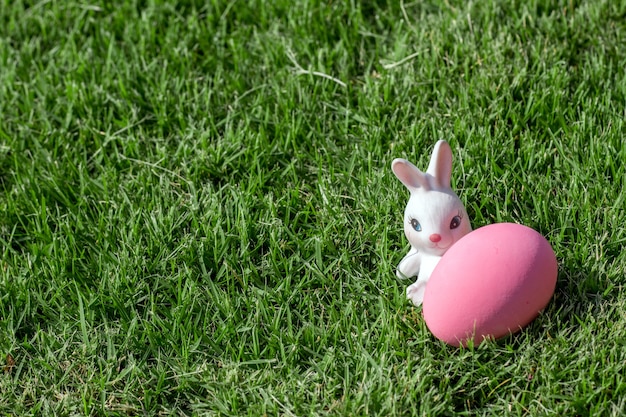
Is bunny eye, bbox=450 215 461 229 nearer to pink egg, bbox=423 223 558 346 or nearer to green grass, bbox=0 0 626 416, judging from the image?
pink egg, bbox=423 223 558 346

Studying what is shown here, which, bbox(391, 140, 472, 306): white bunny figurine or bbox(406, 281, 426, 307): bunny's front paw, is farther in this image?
bbox(406, 281, 426, 307): bunny's front paw

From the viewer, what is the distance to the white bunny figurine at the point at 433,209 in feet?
8.32

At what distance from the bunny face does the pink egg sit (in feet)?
0.20

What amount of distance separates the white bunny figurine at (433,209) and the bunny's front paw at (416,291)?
0.04 m

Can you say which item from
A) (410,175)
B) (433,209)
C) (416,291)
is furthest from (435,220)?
(416,291)

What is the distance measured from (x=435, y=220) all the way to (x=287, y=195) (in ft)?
2.46

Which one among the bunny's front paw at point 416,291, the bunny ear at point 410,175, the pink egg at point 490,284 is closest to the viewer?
the pink egg at point 490,284

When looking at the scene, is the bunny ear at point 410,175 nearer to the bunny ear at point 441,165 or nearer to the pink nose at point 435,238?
the bunny ear at point 441,165

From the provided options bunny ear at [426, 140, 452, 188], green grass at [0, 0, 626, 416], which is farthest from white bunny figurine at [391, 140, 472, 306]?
green grass at [0, 0, 626, 416]

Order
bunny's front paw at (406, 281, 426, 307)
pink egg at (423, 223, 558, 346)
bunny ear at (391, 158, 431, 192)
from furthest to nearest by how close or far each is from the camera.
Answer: bunny's front paw at (406, 281, 426, 307), bunny ear at (391, 158, 431, 192), pink egg at (423, 223, 558, 346)

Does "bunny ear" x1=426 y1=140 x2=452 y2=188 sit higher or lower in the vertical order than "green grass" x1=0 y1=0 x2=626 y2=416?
higher

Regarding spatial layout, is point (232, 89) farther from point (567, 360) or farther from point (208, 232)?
point (567, 360)

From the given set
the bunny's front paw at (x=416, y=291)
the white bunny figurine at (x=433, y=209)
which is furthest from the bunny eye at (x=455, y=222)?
the bunny's front paw at (x=416, y=291)

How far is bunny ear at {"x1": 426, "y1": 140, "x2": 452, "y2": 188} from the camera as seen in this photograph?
255cm
